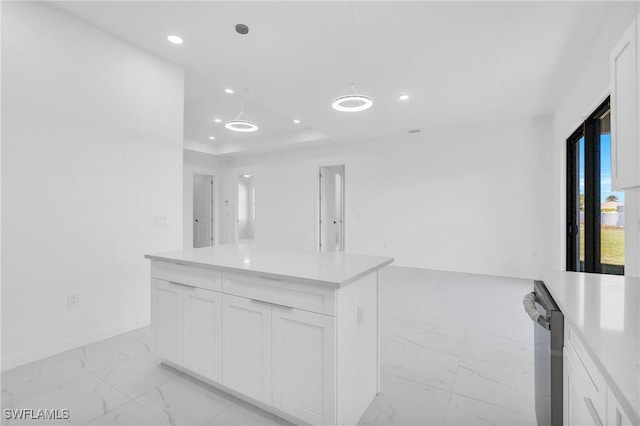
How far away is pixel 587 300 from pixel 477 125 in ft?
16.7

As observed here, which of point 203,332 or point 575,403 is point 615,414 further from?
point 203,332

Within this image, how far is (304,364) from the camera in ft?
4.96

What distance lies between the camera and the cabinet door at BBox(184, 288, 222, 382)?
1828mm

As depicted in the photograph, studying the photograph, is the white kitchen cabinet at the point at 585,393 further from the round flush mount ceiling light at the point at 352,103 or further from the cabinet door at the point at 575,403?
the round flush mount ceiling light at the point at 352,103

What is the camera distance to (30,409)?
5.74 feet

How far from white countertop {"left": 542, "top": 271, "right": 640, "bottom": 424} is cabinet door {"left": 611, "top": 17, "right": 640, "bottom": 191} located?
48 centimetres

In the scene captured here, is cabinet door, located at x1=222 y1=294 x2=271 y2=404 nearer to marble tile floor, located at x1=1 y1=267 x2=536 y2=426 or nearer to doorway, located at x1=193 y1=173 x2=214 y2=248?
marble tile floor, located at x1=1 y1=267 x2=536 y2=426

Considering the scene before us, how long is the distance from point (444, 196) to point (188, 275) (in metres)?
5.15

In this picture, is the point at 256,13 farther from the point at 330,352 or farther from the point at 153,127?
the point at 330,352

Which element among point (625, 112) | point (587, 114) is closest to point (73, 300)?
point (625, 112)

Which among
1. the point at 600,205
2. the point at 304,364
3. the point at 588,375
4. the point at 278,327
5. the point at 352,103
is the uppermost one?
the point at 352,103

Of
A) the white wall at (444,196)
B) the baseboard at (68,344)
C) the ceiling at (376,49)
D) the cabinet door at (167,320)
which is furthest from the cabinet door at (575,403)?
the white wall at (444,196)

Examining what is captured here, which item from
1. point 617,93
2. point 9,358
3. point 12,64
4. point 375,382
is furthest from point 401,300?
point 12,64

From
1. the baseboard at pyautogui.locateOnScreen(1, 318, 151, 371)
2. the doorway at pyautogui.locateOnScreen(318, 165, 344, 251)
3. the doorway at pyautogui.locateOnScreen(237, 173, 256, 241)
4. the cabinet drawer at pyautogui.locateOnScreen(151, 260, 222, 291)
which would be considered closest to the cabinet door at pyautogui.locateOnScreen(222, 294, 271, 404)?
the cabinet drawer at pyautogui.locateOnScreen(151, 260, 222, 291)
